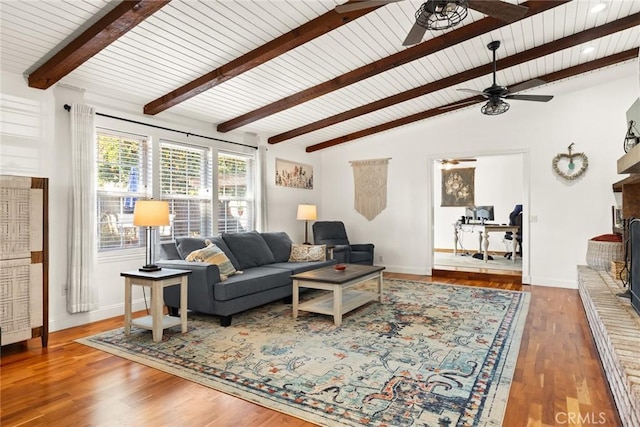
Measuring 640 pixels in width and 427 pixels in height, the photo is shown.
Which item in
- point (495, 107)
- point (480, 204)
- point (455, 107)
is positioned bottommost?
point (480, 204)

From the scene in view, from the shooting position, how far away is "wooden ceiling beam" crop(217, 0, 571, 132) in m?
3.58

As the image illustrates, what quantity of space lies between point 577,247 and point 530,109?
2.23 metres

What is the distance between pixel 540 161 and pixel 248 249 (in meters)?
4.67

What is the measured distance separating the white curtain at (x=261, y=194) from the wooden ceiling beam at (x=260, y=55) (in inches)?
76.9

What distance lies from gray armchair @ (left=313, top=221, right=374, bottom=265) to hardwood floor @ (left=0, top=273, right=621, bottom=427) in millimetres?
3131

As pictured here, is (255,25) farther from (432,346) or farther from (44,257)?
(432,346)

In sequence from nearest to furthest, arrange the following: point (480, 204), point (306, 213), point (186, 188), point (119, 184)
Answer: point (119, 184) → point (186, 188) → point (306, 213) → point (480, 204)

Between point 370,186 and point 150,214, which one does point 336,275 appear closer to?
point 150,214

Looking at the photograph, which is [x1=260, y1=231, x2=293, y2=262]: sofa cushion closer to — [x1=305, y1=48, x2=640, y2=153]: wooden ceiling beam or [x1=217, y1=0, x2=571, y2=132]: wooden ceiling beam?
[x1=217, y1=0, x2=571, y2=132]: wooden ceiling beam

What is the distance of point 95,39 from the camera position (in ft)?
9.45

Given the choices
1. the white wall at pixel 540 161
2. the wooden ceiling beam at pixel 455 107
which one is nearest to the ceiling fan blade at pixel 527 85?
the wooden ceiling beam at pixel 455 107

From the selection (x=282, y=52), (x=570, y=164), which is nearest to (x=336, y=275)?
(x=282, y=52)

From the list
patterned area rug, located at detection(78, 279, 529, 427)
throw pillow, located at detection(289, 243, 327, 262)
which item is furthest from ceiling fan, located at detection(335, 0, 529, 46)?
throw pillow, located at detection(289, 243, 327, 262)

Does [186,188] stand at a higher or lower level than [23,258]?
higher
